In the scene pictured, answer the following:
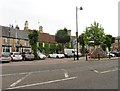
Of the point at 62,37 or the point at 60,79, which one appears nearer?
the point at 60,79

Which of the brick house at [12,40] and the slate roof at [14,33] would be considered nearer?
the brick house at [12,40]

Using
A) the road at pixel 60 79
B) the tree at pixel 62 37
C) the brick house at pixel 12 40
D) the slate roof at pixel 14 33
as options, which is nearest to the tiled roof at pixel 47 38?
the tree at pixel 62 37

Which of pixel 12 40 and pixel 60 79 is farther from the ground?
pixel 12 40

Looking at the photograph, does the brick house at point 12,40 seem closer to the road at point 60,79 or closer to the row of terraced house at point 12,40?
the row of terraced house at point 12,40

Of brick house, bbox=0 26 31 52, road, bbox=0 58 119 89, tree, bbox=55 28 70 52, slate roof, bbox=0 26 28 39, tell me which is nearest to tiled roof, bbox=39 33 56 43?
tree, bbox=55 28 70 52

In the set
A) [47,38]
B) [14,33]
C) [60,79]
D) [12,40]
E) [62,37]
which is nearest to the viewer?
[60,79]

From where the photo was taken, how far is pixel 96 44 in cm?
8525

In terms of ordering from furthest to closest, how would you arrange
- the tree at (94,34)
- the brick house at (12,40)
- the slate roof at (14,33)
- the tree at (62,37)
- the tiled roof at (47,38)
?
the tree at (62,37), the tiled roof at (47,38), the tree at (94,34), the slate roof at (14,33), the brick house at (12,40)

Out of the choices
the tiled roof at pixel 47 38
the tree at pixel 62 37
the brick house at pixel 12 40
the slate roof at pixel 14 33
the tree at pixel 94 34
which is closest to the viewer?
the brick house at pixel 12 40

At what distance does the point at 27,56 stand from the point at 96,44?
35.1 metres

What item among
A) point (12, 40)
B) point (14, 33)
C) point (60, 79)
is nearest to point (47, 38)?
point (14, 33)

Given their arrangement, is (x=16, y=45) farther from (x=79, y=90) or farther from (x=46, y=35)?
(x=79, y=90)

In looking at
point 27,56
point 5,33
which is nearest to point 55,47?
point 5,33

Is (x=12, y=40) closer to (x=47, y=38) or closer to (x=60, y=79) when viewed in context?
(x=47, y=38)
